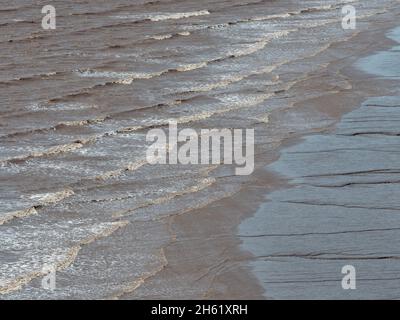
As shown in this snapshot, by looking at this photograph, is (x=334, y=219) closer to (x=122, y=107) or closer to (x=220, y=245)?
(x=220, y=245)

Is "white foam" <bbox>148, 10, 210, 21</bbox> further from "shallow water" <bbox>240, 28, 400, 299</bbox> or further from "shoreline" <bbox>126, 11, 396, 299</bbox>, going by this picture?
"shallow water" <bbox>240, 28, 400, 299</bbox>

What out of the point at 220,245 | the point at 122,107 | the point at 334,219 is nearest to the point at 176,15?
the point at 122,107

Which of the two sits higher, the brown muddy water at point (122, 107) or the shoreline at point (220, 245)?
the brown muddy water at point (122, 107)

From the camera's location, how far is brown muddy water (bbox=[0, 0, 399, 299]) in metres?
5.58

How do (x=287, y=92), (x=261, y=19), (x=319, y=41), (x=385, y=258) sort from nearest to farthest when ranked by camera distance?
1. (x=385, y=258)
2. (x=287, y=92)
3. (x=319, y=41)
4. (x=261, y=19)

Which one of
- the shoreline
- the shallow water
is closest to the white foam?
the shoreline

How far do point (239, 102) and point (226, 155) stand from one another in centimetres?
141

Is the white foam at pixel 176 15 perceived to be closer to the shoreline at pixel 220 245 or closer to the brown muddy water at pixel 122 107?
the brown muddy water at pixel 122 107

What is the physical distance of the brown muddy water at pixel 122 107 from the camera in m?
5.58

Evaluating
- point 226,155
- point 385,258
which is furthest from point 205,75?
point 385,258

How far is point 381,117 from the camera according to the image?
316 inches

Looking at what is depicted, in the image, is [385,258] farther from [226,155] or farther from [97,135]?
[97,135]

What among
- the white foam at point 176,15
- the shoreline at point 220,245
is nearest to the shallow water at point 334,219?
the shoreline at point 220,245

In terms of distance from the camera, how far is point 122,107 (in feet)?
27.3
